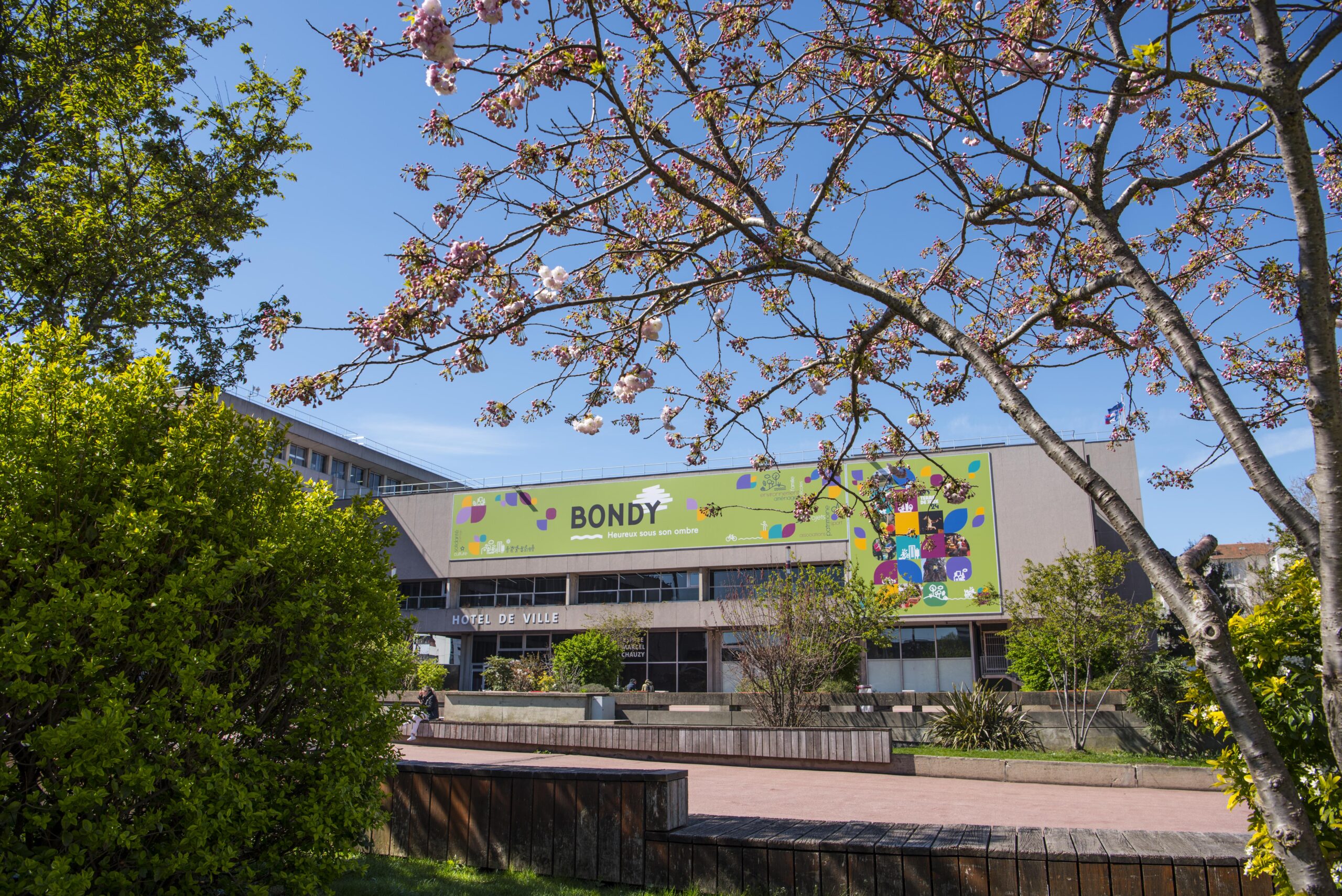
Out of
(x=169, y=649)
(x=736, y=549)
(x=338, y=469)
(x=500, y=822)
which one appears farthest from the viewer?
(x=338, y=469)

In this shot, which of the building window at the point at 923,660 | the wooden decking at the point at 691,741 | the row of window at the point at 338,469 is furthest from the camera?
the row of window at the point at 338,469

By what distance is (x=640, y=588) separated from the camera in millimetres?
37438

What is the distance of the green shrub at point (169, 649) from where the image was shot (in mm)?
3408

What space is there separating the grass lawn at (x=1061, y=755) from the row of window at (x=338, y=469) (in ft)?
128

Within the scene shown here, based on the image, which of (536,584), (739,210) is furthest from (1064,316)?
(536,584)

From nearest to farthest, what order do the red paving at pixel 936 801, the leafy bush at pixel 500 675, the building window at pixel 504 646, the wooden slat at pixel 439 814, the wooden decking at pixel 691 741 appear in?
the wooden slat at pixel 439 814
the red paving at pixel 936 801
the wooden decking at pixel 691 741
the leafy bush at pixel 500 675
the building window at pixel 504 646

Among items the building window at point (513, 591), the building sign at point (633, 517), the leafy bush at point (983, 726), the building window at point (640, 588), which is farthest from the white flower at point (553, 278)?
the building window at point (513, 591)

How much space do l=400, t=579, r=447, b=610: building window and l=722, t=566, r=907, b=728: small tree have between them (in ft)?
82.2

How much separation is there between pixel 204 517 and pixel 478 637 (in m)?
38.9

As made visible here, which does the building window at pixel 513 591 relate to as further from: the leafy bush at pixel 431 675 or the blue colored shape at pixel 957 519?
the blue colored shape at pixel 957 519

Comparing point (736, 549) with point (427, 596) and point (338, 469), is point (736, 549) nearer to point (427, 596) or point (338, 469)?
point (427, 596)

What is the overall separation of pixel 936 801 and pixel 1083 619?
27.5 feet

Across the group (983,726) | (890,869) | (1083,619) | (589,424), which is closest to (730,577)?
(983,726)

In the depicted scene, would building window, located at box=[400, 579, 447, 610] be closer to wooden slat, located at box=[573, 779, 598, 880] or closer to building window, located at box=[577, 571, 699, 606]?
building window, located at box=[577, 571, 699, 606]
